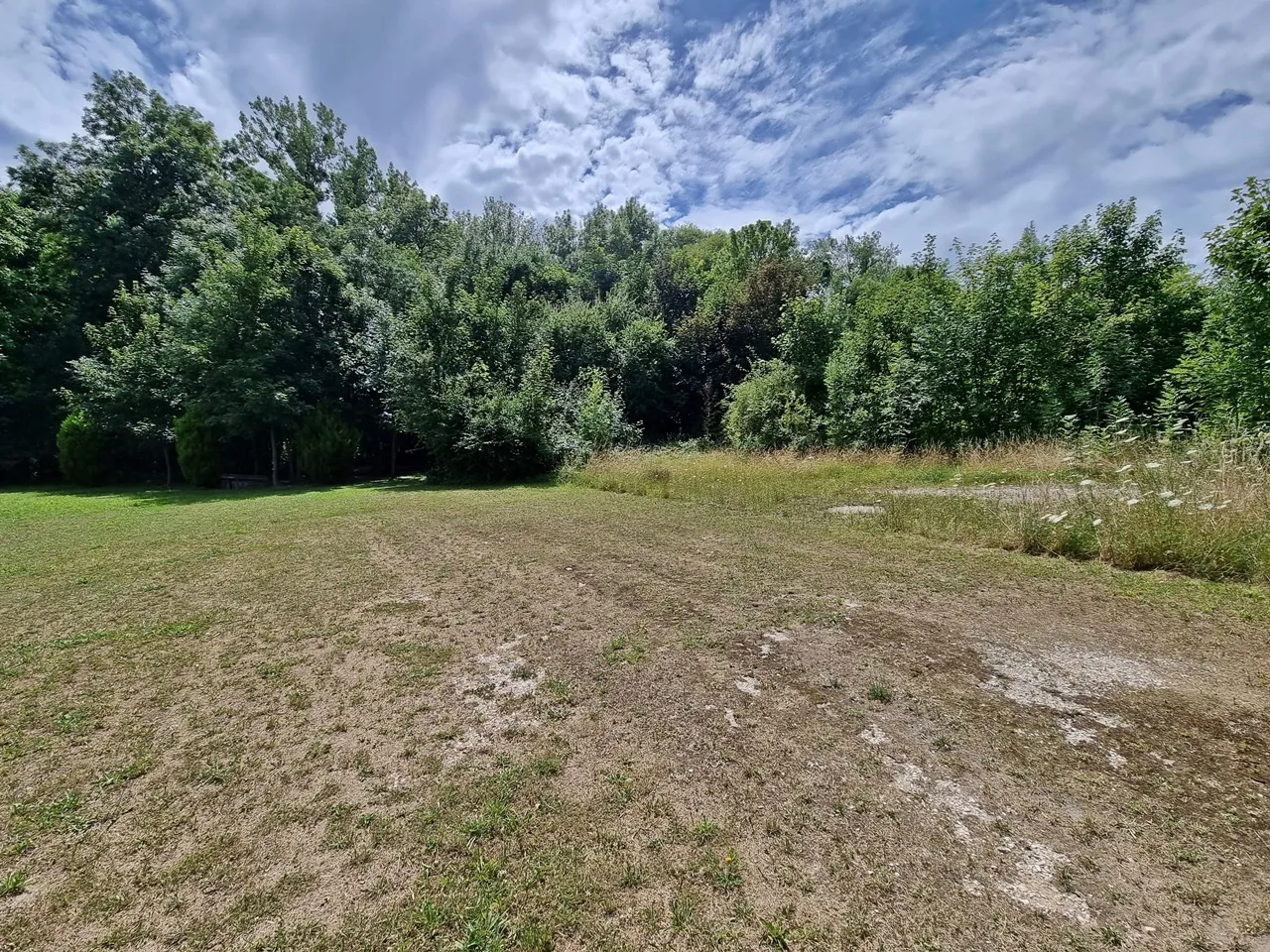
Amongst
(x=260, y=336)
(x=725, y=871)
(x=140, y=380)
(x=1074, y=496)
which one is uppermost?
(x=260, y=336)

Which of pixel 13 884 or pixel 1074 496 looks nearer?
pixel 13 884

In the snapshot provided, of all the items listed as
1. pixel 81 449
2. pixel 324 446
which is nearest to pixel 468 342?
pixel 324 446

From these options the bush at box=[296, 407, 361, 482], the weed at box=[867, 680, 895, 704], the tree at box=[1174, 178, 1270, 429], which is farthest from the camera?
the bush at box=[296, 407, 361, 482]

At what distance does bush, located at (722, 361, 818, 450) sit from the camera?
52.3ft

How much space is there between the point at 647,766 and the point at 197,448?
18685 mm

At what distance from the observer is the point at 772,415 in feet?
54.9

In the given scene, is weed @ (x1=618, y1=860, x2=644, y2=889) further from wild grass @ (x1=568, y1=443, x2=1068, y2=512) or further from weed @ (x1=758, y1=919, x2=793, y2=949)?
wild grass @ (x1=568, y1=443, x2=1068, y2=512)

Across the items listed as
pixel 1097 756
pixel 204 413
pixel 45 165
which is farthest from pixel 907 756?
pixel 45 165

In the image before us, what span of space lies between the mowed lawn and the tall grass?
460mm

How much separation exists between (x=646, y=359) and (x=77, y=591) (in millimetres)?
19178

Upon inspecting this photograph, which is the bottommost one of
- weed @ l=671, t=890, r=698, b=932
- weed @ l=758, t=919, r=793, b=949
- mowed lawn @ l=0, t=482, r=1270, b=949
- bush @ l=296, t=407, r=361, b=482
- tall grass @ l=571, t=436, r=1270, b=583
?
weed @ l=758, t=919, r=793, b=949

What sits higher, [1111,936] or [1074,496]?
[1074,496]

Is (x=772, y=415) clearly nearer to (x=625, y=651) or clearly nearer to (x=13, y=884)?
(x=625, y=651)

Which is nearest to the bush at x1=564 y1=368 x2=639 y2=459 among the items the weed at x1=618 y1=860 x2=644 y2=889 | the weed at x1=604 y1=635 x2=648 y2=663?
the weed at x1=604 y1=635 x2=648 y2=663
